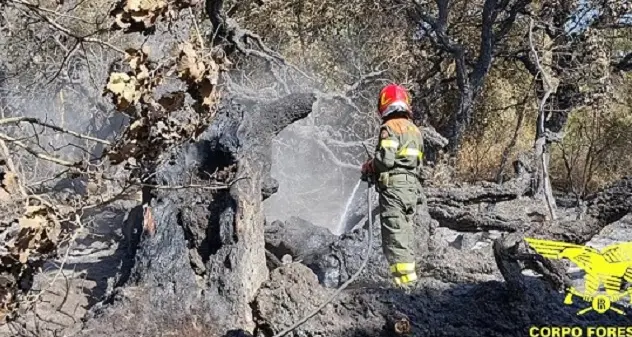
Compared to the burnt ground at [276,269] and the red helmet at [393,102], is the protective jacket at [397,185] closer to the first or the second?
the red helmet at [393,102]

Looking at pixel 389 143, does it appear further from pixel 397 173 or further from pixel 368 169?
pixel 368 169

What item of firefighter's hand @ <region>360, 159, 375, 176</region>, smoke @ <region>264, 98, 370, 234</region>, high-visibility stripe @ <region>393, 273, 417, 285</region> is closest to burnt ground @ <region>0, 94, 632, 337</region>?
high-visibility stripe @ <region>393, 273, 417, 285</region>

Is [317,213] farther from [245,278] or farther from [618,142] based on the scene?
[618,142]

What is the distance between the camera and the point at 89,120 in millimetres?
10477

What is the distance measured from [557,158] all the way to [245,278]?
10.2 meters

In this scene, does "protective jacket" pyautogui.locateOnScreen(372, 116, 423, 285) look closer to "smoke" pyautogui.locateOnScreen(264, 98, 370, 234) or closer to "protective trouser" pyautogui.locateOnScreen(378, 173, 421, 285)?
"protective trouser" pyautogui.locateOnScreen(378, 173, 421, 285)

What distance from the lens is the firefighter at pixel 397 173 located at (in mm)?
4613

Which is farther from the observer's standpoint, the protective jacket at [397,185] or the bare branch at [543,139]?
the bare branch at [543,139]

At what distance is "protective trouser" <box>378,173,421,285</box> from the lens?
4.61 m

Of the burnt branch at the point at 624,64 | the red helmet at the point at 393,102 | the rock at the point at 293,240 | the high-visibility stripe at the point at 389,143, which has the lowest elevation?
the rock at the point at 293,240

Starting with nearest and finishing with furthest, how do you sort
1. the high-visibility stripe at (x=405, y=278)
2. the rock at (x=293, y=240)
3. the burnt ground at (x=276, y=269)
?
the burnt ground at (x=276, y=269) → the high-visibility stripe at (x=405, y=278) → the rock at (x=293, y=240)

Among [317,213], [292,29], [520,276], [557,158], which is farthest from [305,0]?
[520,276]

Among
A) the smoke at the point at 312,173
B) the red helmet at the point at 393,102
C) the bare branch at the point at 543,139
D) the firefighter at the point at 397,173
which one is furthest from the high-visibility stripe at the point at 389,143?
the smoke at the point at 312,173

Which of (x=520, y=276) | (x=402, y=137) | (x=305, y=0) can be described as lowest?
(x=520, y=276)
